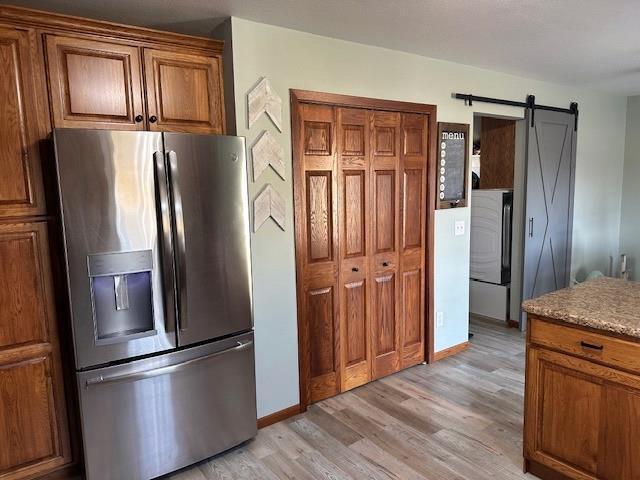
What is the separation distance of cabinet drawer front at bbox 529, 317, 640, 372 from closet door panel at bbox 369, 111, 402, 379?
1.35 m

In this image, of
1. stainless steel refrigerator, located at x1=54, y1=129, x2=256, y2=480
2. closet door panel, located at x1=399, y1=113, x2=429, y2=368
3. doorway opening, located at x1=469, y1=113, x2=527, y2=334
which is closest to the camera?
stainless steel refrigerator, located at x1=54, y1=129, x2=256, y2=480

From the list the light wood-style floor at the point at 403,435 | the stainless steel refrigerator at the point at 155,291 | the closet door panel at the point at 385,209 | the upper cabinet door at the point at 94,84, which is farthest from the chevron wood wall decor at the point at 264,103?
the light wood-style floor at the point at 403,435

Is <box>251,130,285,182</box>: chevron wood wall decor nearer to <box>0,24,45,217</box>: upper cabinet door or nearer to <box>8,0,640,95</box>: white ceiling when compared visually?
<box>8,0,640,95</box>: white ceiling

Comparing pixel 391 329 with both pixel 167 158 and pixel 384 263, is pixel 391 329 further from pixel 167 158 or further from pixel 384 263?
pixel 167 158

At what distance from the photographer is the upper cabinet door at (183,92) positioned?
2.33m

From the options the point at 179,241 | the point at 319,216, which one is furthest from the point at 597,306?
the point at 179,241

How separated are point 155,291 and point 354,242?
4.90 feet

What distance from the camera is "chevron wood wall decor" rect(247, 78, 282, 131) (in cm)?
255

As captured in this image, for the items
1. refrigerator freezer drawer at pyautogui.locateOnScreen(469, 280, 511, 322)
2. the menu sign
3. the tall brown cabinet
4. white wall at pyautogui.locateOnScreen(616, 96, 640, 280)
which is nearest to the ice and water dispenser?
the tall brown cabinet

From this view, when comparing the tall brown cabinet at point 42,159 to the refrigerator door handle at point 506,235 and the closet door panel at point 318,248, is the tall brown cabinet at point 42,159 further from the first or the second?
the refrigerator door handle at point 506,235

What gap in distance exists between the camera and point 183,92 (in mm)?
2420

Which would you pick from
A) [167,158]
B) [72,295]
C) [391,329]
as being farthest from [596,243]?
[72,295]

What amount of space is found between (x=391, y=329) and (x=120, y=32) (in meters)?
2.67

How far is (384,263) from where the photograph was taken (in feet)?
11.0
